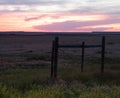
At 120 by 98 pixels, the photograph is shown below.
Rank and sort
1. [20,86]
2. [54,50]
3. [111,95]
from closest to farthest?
1. [111,95]
2. [20,86]
3. [54,50]

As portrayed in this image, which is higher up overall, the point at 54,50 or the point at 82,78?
the point at 54,50

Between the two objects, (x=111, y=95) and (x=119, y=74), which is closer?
(x=111, y=95)

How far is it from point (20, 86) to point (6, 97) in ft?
14.3

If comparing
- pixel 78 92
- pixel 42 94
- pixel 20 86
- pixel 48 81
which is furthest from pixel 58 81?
pixel 42 94

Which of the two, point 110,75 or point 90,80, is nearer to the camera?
point 90,80

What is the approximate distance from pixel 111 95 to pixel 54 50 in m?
6.25

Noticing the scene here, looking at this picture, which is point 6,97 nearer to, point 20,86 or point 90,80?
point 20,86

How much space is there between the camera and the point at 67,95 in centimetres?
1288

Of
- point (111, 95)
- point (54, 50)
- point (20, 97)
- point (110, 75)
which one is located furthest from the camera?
point (110, 75)

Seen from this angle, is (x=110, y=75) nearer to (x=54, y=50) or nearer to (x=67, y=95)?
(x=54, y=50)

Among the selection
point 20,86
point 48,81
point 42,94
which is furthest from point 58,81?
point 42,94

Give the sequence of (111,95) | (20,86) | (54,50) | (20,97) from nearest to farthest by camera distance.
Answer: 1. (20,97)
2. (111,95)
3. (20,86)
4. (54,50)

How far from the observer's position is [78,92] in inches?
533

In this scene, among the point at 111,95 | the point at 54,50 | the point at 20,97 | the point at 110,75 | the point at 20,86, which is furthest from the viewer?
A: the point at 110,75
